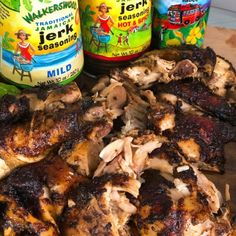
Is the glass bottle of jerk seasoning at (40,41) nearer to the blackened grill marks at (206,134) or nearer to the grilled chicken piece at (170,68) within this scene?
the grilled chicken piece at (170,68)

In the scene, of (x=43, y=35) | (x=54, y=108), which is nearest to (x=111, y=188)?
(x=54, y=108)

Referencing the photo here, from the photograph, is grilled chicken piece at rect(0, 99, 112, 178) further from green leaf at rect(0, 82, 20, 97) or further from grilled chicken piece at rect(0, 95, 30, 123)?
green leaf at rect(0, 82, 20, 97)

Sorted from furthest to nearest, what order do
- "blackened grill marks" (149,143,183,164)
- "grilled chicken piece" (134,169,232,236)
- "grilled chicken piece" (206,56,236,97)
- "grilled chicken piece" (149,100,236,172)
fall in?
"grilled chicken piece" (206,56,236,97) → "grilled chicken piece" (149,100,236,172) → "blackened grill marks" (149,143,183,164) → "grilled chicken piece" (134,169,232,236)

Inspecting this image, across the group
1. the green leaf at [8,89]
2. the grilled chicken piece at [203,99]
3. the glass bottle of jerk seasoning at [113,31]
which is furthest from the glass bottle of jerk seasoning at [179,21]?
the green leaf at [8,89]

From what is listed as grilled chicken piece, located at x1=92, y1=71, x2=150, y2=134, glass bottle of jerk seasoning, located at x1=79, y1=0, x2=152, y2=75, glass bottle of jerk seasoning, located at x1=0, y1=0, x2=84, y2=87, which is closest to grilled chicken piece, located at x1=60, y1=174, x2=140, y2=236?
grilled chicken piece, located at x1=92, y1=71, x2=150, y2=134

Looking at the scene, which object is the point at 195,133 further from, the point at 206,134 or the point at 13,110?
the point at 13,110

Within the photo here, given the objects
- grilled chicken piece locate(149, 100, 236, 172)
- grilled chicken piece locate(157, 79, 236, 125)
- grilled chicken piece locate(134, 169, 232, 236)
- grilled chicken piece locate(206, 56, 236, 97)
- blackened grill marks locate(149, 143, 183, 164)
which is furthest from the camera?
grilled chicken piece locate(206, 56, 236, 97)
